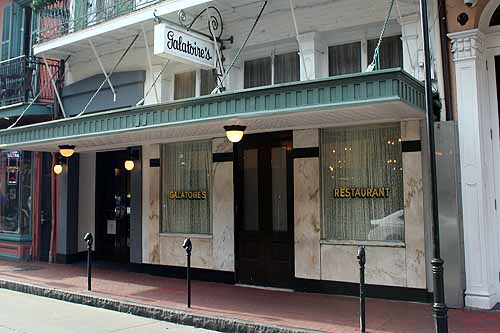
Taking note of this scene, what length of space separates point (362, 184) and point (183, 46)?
4323mm

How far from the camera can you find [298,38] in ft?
31.3

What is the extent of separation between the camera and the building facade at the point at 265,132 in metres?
8.51

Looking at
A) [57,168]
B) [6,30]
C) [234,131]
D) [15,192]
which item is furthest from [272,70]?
[6,30]

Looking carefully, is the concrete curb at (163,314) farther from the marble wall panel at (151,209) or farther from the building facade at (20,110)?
the building facade at (20,110)

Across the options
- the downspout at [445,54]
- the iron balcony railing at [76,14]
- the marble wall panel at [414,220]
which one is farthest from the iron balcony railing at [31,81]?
the downspout at [445,54]

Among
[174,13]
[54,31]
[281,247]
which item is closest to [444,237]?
[281,247]

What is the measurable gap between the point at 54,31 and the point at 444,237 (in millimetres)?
11793

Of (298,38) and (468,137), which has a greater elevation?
(298,38)

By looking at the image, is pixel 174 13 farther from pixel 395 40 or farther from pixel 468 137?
pixel 468 137

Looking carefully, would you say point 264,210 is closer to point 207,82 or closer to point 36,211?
point 207,82

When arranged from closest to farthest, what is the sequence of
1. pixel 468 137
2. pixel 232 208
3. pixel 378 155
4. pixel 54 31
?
pixel 468 137 < pixel 378 155 < pixel 232 208 < pixel 54 31

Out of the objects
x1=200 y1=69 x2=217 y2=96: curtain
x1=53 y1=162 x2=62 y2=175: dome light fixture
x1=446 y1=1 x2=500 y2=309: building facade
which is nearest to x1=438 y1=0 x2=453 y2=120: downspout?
x1=446 y1=1 x2=500 y2=309: building facade

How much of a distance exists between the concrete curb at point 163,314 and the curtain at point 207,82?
514 centimetres

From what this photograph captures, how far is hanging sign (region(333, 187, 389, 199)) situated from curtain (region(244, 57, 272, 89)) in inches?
114
